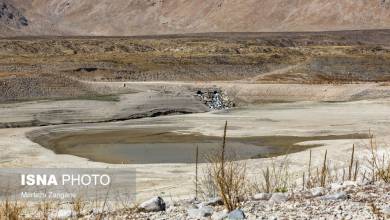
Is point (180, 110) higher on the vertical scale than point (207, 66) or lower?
lower

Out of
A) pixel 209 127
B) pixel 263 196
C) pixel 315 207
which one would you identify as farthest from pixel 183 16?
pixel 315 207

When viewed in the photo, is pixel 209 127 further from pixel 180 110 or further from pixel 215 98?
pixel 215 98

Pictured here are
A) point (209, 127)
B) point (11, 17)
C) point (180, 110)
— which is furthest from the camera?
point (11, 17)

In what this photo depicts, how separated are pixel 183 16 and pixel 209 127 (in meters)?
132

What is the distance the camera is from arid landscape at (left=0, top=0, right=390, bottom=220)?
9055mm

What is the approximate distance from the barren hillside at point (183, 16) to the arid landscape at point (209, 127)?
1941 inches

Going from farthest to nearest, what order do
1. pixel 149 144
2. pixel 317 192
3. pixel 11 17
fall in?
pixel 11 17, pixel 149 144, pixel 317 192

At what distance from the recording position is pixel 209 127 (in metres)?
29.8

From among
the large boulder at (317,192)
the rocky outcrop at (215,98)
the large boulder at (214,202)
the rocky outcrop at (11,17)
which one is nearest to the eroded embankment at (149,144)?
the large boulder at (317,192)

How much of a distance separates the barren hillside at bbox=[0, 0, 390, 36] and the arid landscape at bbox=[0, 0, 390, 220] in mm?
49311

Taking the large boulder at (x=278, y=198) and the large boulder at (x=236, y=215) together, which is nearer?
the large boulder at (x=236, y=215)

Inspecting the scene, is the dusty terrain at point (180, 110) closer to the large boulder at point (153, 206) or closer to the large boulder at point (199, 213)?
the large boulder at point (153, 206)

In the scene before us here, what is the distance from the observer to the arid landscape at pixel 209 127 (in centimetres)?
905

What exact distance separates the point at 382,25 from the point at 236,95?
100486mm
